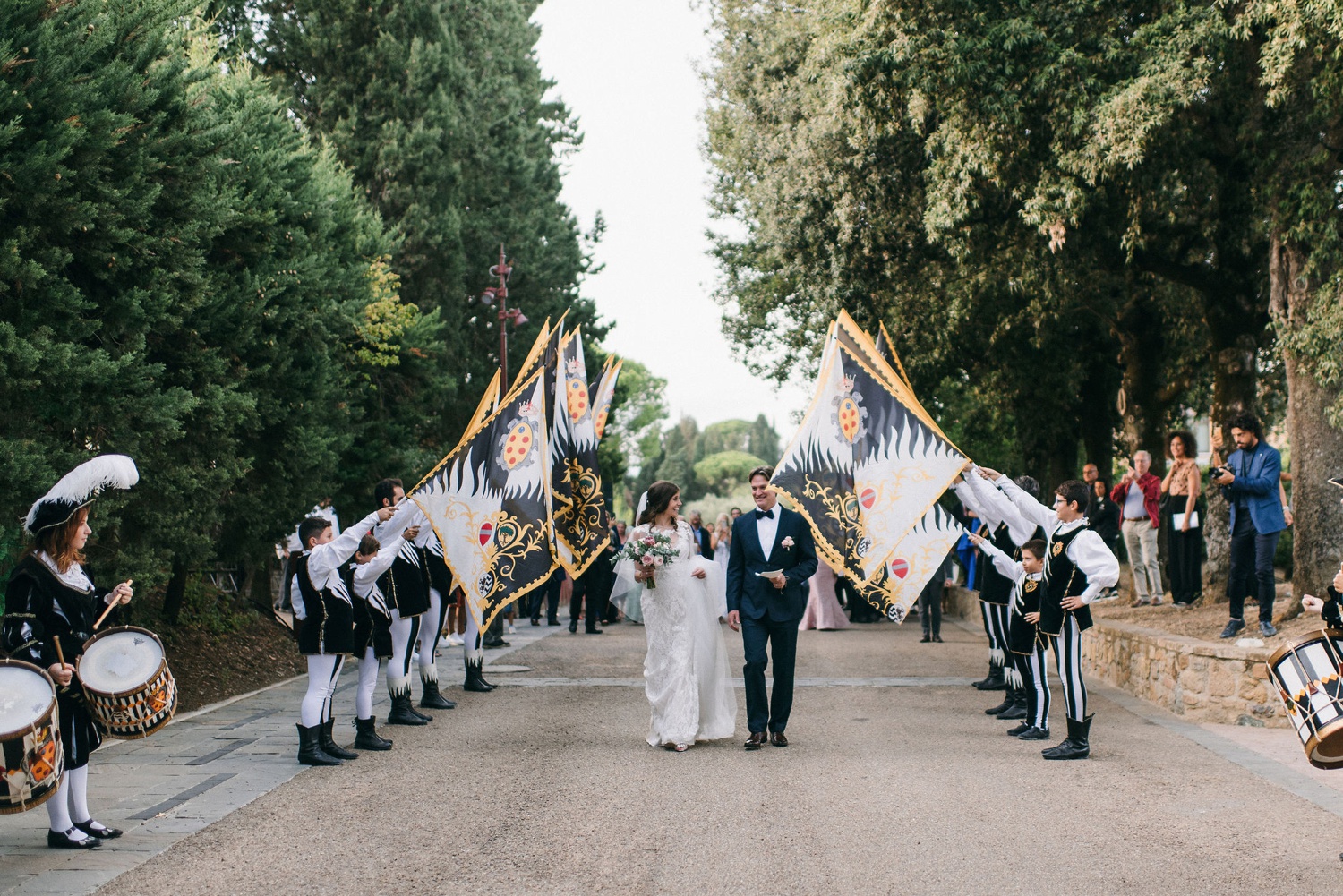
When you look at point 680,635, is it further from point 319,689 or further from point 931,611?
point 931,611

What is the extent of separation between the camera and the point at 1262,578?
10992mm

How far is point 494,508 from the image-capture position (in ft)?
32.8

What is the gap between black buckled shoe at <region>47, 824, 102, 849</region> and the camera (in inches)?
238

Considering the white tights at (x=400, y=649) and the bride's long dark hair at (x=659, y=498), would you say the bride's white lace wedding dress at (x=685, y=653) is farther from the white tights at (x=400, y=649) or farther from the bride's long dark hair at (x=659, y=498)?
the white tights at (x=400, y=649)

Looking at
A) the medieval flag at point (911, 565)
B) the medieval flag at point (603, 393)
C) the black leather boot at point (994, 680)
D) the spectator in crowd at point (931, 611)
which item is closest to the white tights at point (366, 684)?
the medieval flag at point (603, 393)

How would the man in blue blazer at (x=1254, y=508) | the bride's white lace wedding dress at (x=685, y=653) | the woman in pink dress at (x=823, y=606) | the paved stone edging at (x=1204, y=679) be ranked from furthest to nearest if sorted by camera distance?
the woman in pink dress at (x=823, y=606) → the man in blue blazer at (x=1254, y=508) → the paved stone edging at (x=1204, y=679) → the bride's white lace wedding dress at (x=685, y=653)

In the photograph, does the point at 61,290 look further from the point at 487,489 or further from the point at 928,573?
the point at 928,573

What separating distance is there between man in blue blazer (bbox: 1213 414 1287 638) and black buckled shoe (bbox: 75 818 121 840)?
928cm

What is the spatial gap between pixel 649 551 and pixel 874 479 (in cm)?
206

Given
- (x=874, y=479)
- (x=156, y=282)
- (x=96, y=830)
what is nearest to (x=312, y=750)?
(x=96, y=830)

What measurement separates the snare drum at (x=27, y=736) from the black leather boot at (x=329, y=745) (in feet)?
9.82

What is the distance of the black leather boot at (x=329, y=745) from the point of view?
850 cm

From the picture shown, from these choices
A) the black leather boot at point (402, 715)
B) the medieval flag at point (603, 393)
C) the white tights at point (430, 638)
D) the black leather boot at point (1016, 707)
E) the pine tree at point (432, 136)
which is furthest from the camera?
the pine tree at point (432, 136)

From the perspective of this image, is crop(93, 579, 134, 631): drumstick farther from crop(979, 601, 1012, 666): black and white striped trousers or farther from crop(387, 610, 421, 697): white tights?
crop(979, 601, 1012, 666): black and white striped trousers
